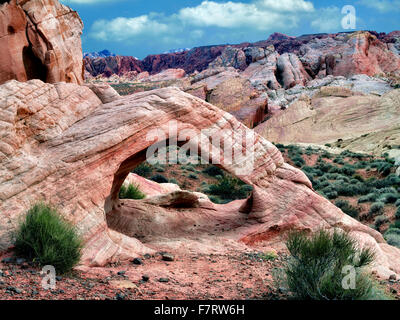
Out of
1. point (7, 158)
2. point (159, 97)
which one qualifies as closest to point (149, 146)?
point (159, 97)

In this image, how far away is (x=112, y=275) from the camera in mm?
5941

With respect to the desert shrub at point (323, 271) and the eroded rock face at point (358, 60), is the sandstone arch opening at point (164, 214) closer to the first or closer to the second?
the desert shrub at point (323, 271)

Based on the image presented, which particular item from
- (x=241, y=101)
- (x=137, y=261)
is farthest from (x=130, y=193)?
(x=241, y=101)

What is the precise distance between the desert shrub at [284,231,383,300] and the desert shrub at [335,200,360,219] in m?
11.7

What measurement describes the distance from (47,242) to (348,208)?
1473cm

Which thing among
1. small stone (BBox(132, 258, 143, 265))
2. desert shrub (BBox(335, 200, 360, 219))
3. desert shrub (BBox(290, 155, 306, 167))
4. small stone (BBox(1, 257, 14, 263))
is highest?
desert shrub (BBox(290, 155, 306, 167))

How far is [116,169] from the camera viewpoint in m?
7.89

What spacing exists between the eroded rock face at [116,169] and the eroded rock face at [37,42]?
147 centimetres

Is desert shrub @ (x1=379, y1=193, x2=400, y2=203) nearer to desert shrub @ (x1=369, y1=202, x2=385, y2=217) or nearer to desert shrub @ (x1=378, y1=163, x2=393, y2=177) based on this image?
desert shrub @ (x1=369, y1=202, x2=385, y2=217)

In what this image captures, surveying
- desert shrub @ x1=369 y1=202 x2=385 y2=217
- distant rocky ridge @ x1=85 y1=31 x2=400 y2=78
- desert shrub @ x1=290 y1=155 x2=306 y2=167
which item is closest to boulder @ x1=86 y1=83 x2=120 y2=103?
desert shrub @ x1=369 y1=202 x2=385 y2=217

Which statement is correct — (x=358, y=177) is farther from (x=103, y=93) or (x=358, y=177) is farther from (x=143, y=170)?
(x=103, y=93)

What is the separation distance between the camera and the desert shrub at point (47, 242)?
5.50m

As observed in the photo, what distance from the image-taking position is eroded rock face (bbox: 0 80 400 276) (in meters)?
6.87
